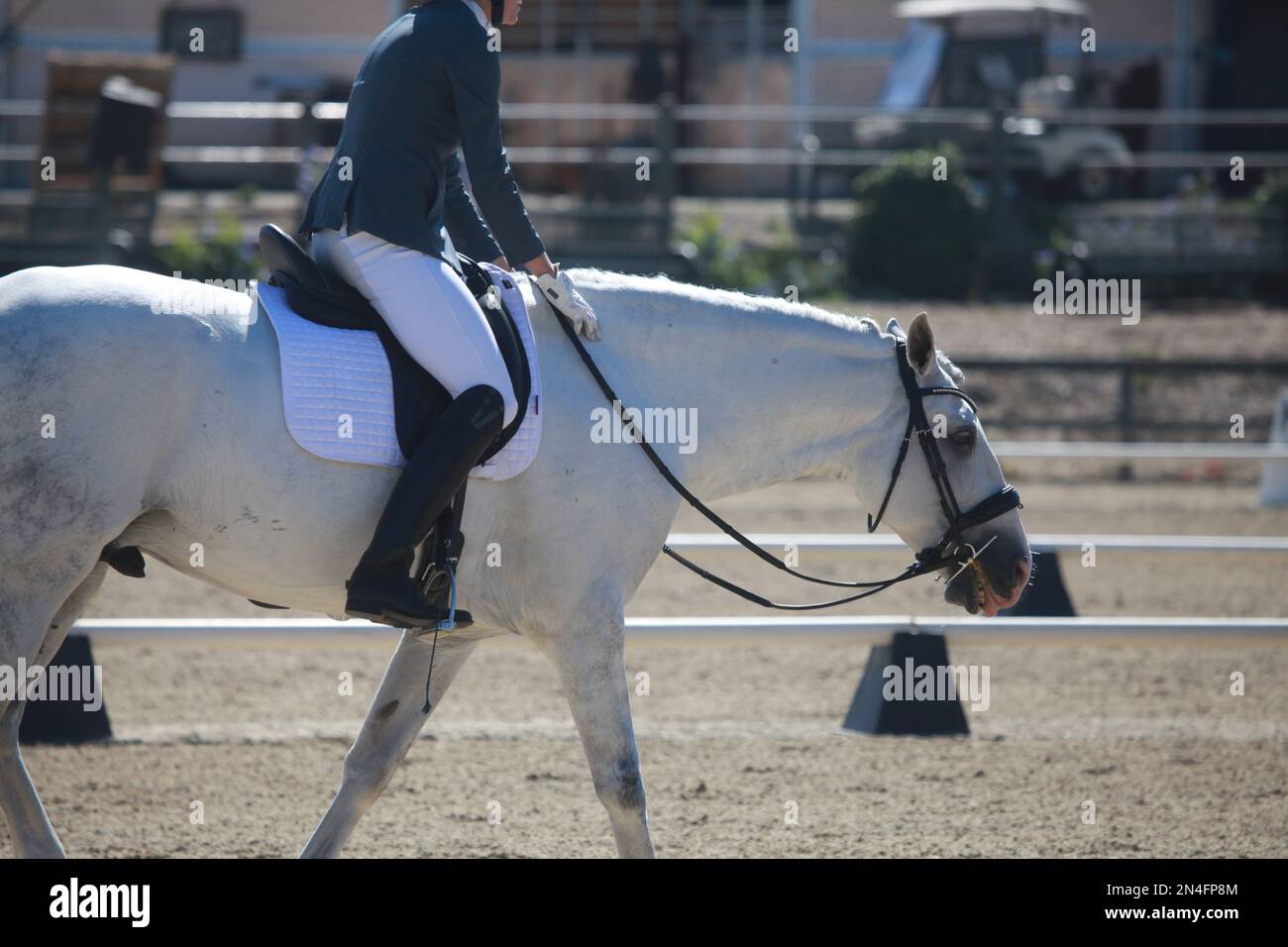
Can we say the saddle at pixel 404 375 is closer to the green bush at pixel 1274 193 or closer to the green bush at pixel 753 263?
the green bush at pixel 753 263

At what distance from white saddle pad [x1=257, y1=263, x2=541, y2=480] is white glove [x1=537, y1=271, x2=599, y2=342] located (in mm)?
348

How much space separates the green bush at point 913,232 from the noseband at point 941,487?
522 inches

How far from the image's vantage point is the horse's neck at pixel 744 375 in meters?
4.33

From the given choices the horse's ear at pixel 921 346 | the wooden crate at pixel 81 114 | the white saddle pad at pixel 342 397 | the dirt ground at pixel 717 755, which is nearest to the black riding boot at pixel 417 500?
the white saddle pad at pixel 342 397

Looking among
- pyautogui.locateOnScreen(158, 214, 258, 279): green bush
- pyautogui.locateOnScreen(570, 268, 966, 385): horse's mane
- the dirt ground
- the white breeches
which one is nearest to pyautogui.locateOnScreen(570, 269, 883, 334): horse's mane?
pyautogui.locateOnScreen(570, 268, 966, 385): horse's mane

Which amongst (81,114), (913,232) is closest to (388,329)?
(913,232)

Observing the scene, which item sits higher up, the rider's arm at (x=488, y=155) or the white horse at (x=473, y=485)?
the rider's arm at (x=488, y=155)

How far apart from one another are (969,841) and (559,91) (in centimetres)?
2076

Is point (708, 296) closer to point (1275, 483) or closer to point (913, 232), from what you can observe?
point (1275, 483)

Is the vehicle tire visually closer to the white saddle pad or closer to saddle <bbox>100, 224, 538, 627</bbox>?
saddle <bbox>100, 224, 538, 627</bbox>

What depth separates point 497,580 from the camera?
4105 mm

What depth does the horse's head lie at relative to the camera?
4441 mm

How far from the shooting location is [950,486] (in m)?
4.46
